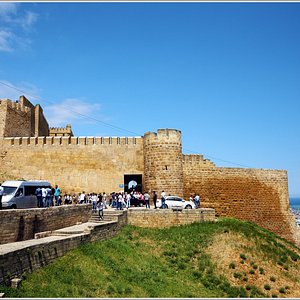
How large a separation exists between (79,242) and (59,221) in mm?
2637

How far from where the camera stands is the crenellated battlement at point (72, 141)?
2433 cm

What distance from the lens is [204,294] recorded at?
12.4 m

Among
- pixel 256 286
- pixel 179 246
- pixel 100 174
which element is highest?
pixel 100 174

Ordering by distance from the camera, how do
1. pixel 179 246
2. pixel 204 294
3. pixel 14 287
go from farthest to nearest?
pixel 179 246, pixel 204 294, pixel 14 287

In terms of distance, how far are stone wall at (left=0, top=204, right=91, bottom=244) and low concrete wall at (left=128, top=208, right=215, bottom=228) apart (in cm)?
298

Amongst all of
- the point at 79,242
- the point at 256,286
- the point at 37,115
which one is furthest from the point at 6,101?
the point at 256,286

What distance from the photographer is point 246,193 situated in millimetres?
24906

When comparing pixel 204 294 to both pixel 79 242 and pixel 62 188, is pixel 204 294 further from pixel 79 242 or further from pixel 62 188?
pixel 62 188

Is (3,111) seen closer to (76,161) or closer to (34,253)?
(76,161)

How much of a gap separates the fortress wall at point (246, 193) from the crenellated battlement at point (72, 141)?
3950 millimetres

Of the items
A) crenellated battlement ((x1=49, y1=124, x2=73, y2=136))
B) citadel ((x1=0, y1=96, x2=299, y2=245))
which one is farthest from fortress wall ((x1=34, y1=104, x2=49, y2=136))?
crenellated battlement ((x1=49, y1=124, x2=73, y2=136))

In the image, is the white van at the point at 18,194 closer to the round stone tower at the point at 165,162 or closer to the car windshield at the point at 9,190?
the car windshield at the point at 9,190

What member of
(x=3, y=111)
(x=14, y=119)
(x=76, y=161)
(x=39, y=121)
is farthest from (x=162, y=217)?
(x=39, y=121)

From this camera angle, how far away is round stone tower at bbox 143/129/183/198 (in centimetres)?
2202
